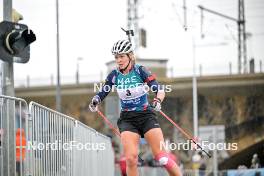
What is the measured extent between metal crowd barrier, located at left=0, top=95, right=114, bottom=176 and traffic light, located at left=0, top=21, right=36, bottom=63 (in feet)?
2.48

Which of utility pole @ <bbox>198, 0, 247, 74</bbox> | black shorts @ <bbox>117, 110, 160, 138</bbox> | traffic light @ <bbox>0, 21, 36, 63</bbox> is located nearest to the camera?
traffic light @ <bbox>0, 21, 36, 63</bbox>

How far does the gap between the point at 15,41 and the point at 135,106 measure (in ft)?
6.27

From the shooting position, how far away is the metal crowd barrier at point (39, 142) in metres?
7.60

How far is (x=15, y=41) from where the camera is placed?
8.56 metres

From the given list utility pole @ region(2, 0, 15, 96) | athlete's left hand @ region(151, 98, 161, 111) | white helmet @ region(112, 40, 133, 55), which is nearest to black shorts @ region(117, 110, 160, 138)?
athlete's left hand @ region(151, 98, 161, 111)

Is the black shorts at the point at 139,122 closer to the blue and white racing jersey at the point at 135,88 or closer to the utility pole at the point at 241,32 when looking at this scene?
the blue and white racing jersey at the point at 135,88

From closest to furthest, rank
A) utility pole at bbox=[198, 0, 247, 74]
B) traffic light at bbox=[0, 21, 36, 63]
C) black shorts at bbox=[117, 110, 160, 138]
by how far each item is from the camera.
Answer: traffic light at bbox=[0, 21, 36, 63], black shorts at bbox=[117, 110, 160, 138], utility pole at bbox=[198, 0, 247, 74]

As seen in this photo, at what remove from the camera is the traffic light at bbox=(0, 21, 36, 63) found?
8.48m

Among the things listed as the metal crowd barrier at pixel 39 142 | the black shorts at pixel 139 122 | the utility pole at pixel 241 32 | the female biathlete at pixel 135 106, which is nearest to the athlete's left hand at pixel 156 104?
the female biathlete at pixel 135 106

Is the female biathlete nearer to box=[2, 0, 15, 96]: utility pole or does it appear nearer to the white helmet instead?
the white helmet

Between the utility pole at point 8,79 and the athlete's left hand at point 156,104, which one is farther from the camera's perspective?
the athlete's left hand at point 156,104
